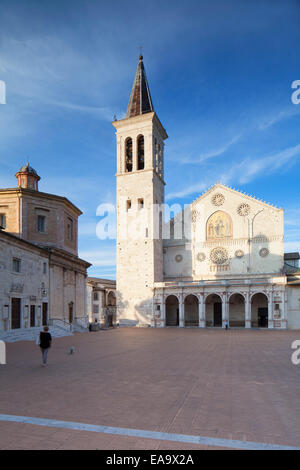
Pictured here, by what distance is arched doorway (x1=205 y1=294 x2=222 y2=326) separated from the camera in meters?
45.6

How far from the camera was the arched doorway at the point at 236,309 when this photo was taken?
44559 mm


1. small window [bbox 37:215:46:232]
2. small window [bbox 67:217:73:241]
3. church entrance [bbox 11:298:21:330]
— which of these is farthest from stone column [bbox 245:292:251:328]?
church entrance [bbox 11:298:21:330]

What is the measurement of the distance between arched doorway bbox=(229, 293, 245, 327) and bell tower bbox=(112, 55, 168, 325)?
418 inches

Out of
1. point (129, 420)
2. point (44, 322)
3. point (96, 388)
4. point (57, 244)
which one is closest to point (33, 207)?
point (57, 244)

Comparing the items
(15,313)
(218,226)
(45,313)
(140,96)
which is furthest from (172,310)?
(140,96)

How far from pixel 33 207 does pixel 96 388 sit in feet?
96.8

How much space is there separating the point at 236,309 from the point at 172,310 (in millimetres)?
9142

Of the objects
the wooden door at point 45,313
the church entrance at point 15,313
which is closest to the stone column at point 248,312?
the wooden door at point 45,313

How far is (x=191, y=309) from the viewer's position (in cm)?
4712

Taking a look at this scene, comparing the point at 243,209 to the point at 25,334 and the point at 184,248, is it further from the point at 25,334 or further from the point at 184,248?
the point at 25,334

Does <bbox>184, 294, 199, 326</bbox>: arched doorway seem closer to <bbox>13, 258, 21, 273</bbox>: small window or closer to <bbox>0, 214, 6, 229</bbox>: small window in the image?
<bbox>0, 214, 6, 229</bbox>: small window

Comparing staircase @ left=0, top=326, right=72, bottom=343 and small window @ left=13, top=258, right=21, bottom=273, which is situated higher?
small window @ left=13, top=258, right=21, bottom=273
